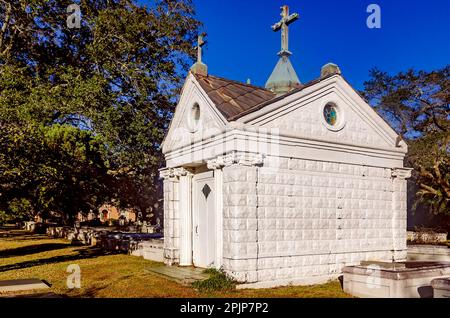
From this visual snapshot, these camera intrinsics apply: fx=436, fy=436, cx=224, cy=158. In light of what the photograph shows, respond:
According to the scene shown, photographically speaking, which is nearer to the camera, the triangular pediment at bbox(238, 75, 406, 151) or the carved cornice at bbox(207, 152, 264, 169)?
the carved cornice at bbox(207, 152, 264, 169)

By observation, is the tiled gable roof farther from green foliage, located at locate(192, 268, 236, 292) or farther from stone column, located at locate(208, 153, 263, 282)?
green foliage, located at locate(192, 268, 236, 292)

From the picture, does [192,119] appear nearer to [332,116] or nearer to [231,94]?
[231,94]

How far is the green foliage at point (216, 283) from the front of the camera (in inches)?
415

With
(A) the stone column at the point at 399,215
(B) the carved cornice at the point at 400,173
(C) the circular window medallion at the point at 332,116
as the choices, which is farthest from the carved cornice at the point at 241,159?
(A) the stone column at the point at 399,215

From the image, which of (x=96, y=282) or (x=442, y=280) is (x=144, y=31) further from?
(x=442, y=280)

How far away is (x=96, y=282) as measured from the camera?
12203 mm

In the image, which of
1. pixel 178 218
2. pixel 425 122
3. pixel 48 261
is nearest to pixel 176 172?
pixel 178 218

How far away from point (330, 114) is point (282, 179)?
2.79 m

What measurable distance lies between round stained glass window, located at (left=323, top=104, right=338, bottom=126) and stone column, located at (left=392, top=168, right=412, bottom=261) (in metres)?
2.83

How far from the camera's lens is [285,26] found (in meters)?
14.3

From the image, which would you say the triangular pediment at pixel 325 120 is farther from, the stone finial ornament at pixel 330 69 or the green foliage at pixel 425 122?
the green foliage at pixel 425 122

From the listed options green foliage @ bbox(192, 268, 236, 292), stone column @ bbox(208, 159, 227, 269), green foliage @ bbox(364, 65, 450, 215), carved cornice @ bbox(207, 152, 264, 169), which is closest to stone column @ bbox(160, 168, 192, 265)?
stone column @ bbox(208, 159, 227, 269)

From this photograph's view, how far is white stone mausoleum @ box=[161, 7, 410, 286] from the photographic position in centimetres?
1123
